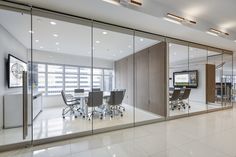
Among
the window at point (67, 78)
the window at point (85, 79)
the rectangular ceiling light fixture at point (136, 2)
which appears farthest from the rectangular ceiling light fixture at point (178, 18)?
the window at point (85, 79)

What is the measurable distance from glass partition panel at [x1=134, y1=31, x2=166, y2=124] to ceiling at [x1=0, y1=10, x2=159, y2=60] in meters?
0.18

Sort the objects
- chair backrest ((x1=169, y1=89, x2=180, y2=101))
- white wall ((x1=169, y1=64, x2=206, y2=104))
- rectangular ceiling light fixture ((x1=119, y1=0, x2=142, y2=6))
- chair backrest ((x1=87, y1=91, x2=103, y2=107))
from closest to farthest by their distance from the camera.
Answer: rectangular ceiling light fixture ((x1=119, y1=0, x2=142, y2=6)), chair backrest ((x1=87, y1=91, x2=103, y2=107)), chair backrest ((x1=169, y1=89, x2=180, y2=101)), white wall ((x1=169, y1=64, x2=206, y2=104))

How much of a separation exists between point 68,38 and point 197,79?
20.5 ft

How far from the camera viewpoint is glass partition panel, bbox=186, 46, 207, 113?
562 centimetres

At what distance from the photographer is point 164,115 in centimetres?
455

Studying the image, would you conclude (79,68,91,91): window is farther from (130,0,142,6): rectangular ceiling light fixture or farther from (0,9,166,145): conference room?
(130,0,142,6): rectangular ceiling light fixture

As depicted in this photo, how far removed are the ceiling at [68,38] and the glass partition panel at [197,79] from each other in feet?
7.61

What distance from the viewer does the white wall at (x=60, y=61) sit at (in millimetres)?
4605

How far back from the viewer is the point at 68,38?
173 inches

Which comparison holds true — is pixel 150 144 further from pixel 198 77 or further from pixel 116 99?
pixel 198 77

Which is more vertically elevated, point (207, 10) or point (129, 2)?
point (207, 10)

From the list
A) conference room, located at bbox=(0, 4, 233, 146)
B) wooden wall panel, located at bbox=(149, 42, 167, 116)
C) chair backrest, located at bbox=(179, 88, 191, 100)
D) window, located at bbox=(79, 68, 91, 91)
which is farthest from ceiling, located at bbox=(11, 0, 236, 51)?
chair backrest, located at bbox=(179, 88, 191, 100)

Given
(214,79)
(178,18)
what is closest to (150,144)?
(178,18)

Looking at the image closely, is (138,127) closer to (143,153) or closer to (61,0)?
(143,153)
